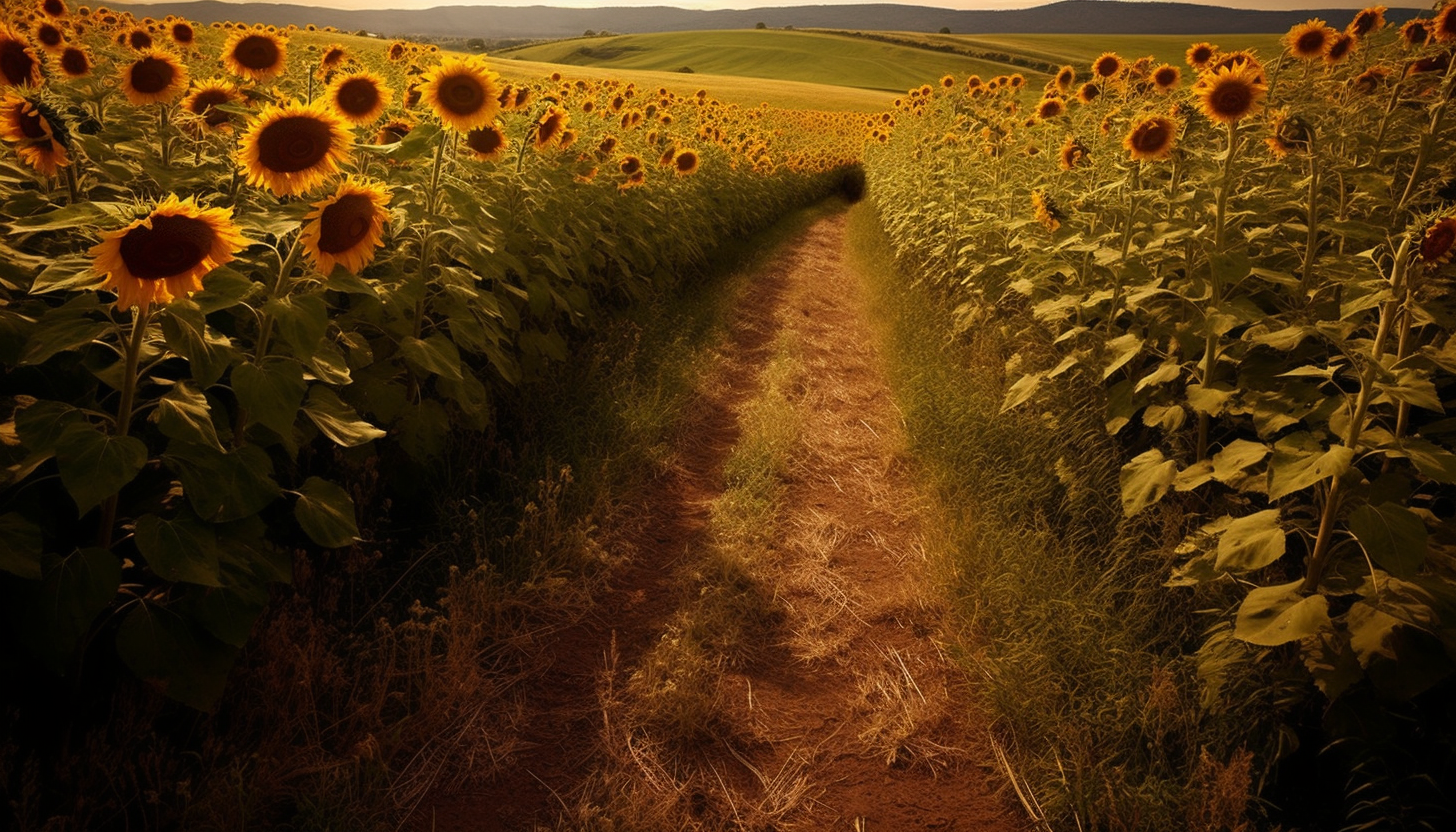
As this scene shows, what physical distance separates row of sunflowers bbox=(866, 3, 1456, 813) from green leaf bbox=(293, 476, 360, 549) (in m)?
2.57

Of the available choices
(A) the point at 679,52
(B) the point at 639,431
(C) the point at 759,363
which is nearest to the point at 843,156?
(C) the point at 759,363

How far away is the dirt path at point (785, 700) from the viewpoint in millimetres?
2588

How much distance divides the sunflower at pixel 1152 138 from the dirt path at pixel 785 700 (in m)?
2.33

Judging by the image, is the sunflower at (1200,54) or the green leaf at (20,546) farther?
the sunflower at (1200,54)

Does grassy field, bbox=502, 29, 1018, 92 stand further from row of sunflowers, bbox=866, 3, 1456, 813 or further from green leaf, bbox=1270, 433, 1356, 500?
green leaf, bbox=1270, 433, 1356, 500

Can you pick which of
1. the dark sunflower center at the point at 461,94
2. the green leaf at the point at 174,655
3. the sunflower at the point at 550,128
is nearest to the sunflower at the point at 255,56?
the dark sunflower center at the point at 461,94

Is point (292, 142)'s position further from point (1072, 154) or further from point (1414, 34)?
point (1414, 34)

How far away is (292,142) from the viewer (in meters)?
2.62

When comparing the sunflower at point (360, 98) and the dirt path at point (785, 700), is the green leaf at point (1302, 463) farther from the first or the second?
the sunflower at point (360, 98)

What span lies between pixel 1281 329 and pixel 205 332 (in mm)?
4091

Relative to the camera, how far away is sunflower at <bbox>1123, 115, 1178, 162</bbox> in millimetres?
4160

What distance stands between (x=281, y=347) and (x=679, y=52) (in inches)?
4167

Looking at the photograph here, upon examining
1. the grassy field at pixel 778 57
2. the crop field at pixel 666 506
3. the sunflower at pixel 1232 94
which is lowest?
the crop field at pixel 666 506

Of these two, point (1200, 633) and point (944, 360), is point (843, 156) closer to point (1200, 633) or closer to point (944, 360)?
point (944, 360)
